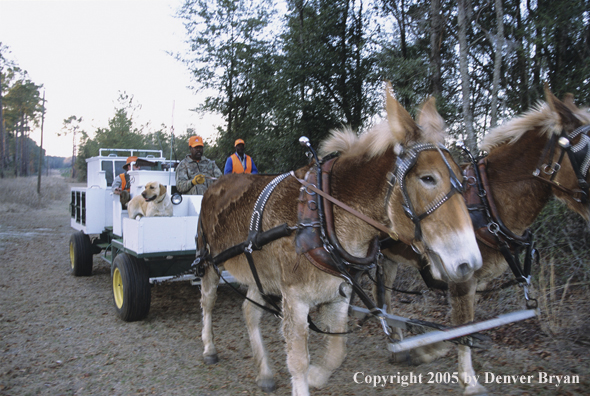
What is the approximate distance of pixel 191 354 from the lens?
15.3 feet

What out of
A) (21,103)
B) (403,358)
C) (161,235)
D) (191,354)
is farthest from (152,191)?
(21,103)

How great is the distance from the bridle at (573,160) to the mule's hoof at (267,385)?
2954 mm

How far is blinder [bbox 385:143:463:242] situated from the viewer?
2287 millimetres

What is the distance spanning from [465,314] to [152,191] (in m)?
4.68

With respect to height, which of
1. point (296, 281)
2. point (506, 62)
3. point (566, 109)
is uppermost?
point (506, 62)

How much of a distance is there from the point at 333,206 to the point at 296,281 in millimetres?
584

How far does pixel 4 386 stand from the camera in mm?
3824

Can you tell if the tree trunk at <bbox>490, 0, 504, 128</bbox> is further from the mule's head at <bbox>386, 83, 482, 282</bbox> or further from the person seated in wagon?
the person seated in wagon

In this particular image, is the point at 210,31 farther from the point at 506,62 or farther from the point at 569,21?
the point at 569,21

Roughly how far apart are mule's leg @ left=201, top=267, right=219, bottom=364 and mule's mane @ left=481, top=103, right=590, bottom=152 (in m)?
3.15

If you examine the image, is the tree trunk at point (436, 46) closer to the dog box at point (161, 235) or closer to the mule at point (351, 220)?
the dog box at point (161, 235)

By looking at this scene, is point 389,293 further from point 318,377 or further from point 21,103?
point 21,103

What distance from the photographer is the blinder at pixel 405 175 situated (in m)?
2.29

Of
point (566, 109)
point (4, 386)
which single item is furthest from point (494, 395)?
point (4, 386)
